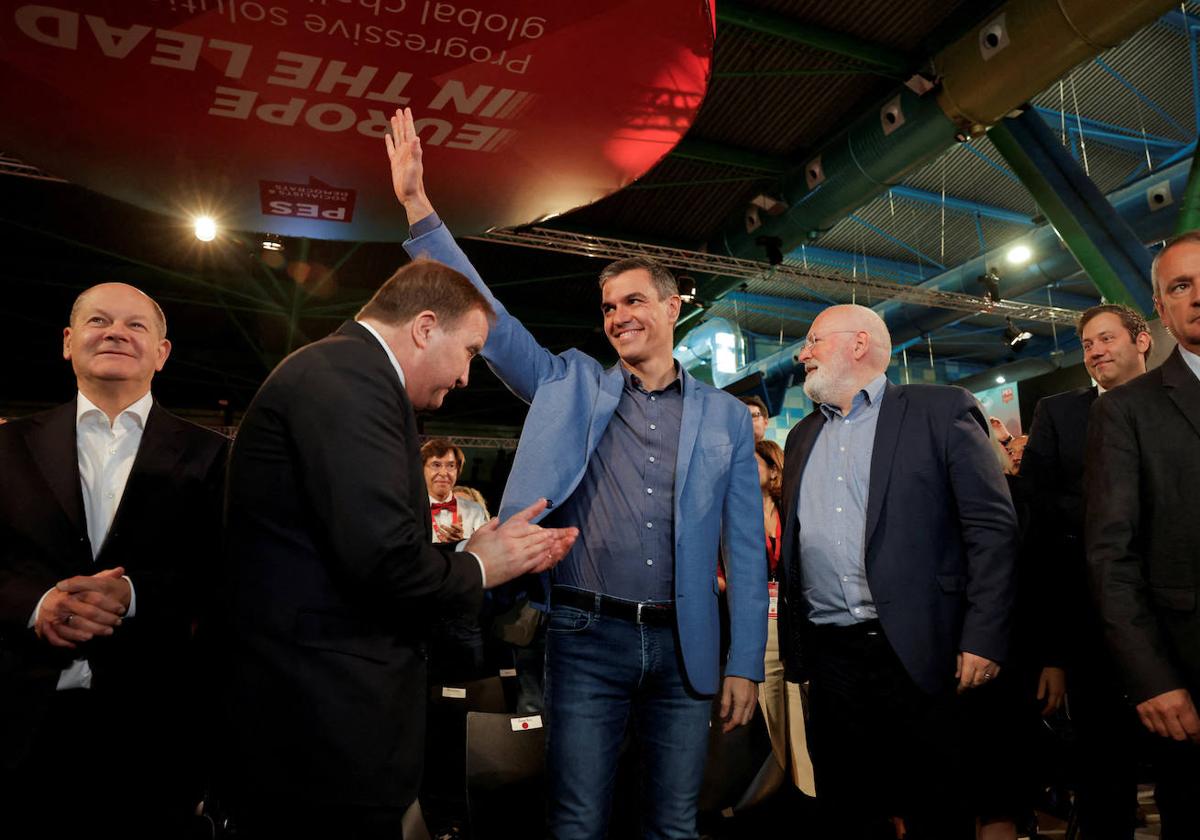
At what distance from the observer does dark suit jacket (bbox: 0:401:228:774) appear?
1.86 meters

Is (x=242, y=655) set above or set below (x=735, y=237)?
below

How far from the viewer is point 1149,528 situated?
202cm

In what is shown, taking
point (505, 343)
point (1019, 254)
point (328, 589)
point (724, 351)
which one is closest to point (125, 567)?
point (328, 589)

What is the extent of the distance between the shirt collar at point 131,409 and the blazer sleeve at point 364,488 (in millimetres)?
1114

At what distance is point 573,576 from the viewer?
6.99 feet

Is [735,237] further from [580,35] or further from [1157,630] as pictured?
[1157,630]

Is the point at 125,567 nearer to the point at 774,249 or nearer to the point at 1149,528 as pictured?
the point at 1149,528

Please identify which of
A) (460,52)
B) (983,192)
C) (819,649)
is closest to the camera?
(819,649)

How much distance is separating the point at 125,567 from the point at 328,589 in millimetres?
990

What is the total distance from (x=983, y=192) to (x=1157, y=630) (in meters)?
10.4

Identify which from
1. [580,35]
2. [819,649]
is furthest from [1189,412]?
[580,35]

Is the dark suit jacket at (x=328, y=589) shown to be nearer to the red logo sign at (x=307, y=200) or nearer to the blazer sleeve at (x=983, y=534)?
the blazer sleeve at (x=983, y=534)

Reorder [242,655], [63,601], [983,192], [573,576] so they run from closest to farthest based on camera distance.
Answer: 1. [242,655]
2. [63,601]
3. [573,576]
4. [983,192]

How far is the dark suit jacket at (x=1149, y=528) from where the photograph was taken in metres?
1.91
